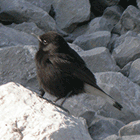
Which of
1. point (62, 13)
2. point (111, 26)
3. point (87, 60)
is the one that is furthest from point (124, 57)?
point (62, 13)

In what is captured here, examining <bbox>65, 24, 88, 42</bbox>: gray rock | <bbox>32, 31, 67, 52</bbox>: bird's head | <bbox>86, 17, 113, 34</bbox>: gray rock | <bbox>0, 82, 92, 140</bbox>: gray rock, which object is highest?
<bbox>0, 82, 92, 140</bbox>: gray rock

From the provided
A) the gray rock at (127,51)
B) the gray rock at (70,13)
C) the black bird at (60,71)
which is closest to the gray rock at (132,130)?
the black bird at (60,71)

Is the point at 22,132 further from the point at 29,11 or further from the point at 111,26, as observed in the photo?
the point at 111,26

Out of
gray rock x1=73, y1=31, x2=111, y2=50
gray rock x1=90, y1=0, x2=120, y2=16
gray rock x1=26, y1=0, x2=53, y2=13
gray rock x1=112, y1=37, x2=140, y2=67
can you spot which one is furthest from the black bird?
gray rock x1=90, y1=0, x2=120, y2=16

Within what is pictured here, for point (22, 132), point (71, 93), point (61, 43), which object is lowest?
point (71, 93)

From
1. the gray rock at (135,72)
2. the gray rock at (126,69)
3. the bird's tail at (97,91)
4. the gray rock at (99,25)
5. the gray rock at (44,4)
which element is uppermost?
the bird's tail at (97,91)

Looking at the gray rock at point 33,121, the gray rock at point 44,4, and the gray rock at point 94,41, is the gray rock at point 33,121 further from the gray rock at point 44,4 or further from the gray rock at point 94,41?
the gray rock at point 44,4

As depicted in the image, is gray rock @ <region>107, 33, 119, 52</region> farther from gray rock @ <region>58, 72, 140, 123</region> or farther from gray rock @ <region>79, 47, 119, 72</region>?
gray rock @ <region>58, 72, 140, 123</region>
